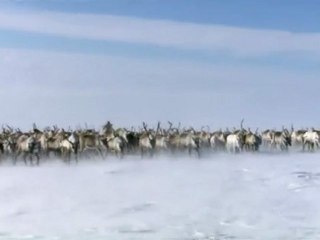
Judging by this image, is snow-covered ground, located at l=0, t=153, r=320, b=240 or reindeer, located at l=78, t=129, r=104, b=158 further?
reindeer, located at l=78, t=129, r=104, b=158

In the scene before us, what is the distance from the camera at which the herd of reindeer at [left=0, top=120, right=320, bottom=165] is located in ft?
36.5

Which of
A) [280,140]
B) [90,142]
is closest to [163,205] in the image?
[90,142]

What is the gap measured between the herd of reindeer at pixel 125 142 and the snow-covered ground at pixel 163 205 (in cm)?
337

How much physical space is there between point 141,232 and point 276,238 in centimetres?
74

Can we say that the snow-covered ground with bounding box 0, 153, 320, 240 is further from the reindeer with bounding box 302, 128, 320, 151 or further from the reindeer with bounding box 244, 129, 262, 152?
the reindeer with bounding box 302, 128, 320, 151

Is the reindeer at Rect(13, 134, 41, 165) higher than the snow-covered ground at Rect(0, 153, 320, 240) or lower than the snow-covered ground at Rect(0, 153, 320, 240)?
higher

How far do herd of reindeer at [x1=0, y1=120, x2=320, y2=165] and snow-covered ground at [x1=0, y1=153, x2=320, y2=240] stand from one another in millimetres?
3367

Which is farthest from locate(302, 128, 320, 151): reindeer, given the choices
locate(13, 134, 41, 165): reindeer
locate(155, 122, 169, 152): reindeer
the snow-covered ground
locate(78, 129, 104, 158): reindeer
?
the snow-covered ground

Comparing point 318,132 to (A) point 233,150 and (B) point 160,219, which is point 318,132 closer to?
(A) point 233,150

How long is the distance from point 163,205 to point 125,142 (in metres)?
6.62

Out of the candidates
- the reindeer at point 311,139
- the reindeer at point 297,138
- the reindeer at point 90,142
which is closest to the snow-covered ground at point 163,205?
the reindeer at point 90,142

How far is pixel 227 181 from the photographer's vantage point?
6.63 metres

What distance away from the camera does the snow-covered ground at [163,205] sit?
180 inches

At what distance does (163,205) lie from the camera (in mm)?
5551
